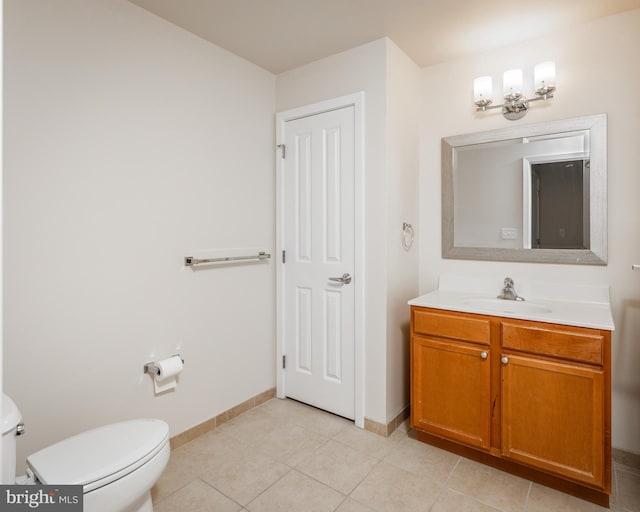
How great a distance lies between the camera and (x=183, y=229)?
7.64 feet

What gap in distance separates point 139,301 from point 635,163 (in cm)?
265

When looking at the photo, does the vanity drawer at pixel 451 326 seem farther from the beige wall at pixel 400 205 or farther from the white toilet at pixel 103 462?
the white toilet at pixel 103 462

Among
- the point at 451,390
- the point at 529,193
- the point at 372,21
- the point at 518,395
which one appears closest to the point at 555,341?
the point at 518,395

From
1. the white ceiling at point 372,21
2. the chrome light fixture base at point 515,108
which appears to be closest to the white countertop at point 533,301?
the chrome light fixture base at point 515,108

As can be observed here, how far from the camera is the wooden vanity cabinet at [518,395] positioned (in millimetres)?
1824

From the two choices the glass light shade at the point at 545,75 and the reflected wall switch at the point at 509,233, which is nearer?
the glass light shade at the point at 545,75

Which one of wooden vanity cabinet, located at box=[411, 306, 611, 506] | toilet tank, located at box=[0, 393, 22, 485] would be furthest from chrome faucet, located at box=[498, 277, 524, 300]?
toilet tank, located at box=[0, 393, 22, 485]

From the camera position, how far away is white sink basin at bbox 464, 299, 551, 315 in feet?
7.39

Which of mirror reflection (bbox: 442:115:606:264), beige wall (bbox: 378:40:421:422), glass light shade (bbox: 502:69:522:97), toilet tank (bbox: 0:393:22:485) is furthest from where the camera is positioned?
beige wall (bbox: 378:40:421:422)

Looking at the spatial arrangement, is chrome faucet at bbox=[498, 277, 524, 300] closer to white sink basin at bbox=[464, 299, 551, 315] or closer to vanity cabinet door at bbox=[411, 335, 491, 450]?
white sink basin at bbox=[464, 299, 551, 315]

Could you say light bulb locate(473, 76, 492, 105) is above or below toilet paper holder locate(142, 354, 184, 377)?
above

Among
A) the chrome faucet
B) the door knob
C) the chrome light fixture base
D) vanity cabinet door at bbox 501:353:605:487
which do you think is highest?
the chrome light fixture base

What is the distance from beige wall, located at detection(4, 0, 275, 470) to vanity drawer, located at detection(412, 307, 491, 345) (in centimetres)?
112

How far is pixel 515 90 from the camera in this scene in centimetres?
236
